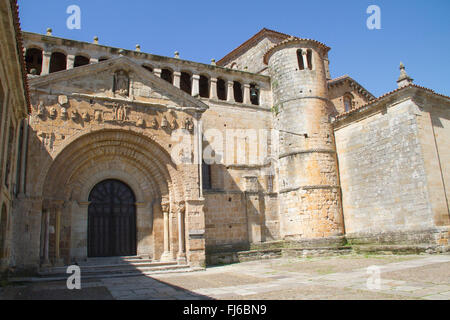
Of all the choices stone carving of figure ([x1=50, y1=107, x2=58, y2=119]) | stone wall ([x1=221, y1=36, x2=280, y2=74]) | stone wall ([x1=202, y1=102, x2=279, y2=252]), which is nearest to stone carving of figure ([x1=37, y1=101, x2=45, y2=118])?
stone carving of figure ([x1=50, y1=107, x2=58, y2=119])

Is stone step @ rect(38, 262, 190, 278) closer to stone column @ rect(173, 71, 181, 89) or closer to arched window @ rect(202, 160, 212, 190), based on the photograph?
arched window @ rect(202, 160, 212, 190)

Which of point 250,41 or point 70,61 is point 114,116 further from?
point 250,41

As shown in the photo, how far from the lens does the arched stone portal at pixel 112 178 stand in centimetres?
1251

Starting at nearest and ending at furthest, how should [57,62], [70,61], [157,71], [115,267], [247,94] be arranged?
[115,267]
[70,61]
[57,62]
[157,71]
[247,94]

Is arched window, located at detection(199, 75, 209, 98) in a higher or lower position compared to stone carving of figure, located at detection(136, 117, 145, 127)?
higher

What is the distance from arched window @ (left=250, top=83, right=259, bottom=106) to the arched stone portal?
8416 millimetres

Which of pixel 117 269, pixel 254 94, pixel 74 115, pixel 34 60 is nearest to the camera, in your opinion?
pixel 117 269

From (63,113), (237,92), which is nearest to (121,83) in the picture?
(63,113)

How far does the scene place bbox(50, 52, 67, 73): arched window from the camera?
17078 mm

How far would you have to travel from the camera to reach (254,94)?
21000mm

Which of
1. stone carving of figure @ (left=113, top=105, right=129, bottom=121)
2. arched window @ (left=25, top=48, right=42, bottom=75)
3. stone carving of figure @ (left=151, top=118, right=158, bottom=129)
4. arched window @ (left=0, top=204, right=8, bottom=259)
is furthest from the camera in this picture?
arched window @ (left=25, top=48, right=42, bottom=75)

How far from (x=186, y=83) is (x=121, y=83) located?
20.5 feet

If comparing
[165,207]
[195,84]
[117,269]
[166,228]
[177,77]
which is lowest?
[117,269]
